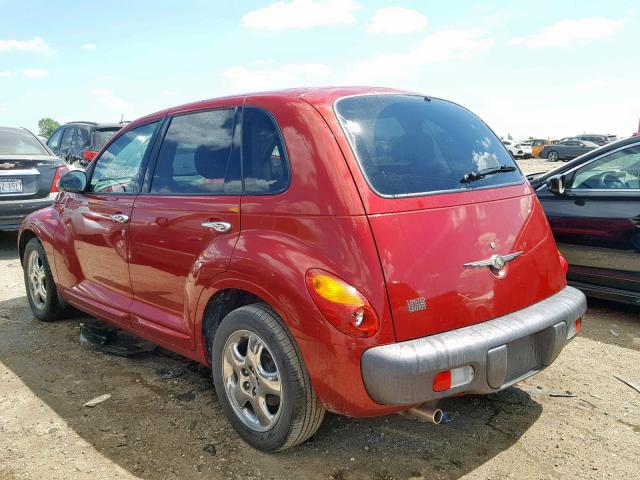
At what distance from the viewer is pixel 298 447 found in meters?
2.77

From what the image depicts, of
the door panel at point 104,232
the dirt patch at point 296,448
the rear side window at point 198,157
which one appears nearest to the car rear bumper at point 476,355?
the dirt patch at point 296,448

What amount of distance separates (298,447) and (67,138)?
36.7 feet

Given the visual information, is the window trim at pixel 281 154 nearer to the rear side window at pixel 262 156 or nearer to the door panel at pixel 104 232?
the rear side window at pixel 262 156

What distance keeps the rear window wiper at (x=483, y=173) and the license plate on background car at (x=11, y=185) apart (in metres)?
6.59

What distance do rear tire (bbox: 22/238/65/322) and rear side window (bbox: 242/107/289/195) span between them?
254 centimetres

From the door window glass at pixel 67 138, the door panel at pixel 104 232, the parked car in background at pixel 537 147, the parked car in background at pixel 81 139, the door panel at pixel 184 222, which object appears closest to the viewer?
the door panel at pixel 184 222

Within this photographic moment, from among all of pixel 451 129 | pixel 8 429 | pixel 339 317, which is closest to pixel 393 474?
pixel 339 317

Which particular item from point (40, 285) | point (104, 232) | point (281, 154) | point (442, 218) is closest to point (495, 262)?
point (442, 218)

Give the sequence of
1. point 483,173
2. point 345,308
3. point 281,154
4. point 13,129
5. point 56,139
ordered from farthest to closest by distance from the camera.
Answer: point 56,139 → point 13,129 → point 483,173 → point 281,154 → point 345,308

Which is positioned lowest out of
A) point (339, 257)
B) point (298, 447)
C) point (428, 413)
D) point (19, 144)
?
point (298, 447)

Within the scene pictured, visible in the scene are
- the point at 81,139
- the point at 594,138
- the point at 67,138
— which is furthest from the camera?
the point at 594,138

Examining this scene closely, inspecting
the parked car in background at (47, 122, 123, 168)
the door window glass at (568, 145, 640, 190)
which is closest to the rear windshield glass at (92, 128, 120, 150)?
the parked car in background at (47, 122, 123, 168)

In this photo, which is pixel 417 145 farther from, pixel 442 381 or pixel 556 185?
pixel 556 185

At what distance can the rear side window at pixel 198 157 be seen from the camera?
117 inches
